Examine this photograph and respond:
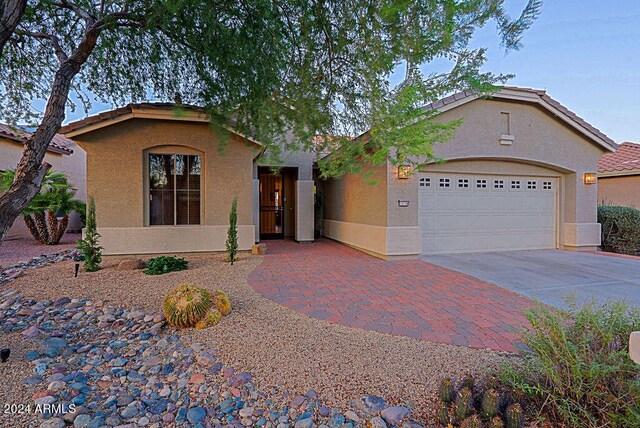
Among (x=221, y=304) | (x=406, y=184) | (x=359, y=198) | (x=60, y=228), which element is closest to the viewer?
(x=221, y=304)

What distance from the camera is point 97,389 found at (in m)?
2.99

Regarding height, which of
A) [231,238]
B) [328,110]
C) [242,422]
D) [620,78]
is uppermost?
[620,78]

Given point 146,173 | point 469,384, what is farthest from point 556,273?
point 146,173

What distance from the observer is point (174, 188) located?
9.09 m

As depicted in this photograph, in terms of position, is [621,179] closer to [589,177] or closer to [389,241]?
[589,177]

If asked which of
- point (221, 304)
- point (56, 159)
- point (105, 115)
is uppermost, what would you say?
point (105, 115)

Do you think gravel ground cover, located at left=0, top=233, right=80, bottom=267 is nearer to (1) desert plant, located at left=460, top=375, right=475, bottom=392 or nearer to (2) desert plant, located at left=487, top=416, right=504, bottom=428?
(1) desert plant, located at left=460, top=375, right=475, bottom=392

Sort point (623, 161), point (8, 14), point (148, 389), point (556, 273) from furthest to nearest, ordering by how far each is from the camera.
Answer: point (623, 161), point (556, 273), point (8, 14), point (148, 389)

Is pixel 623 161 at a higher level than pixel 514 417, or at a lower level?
higher

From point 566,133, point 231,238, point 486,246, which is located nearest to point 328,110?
point 231,238

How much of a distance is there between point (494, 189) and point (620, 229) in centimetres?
476

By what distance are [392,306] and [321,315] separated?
116 centimetres

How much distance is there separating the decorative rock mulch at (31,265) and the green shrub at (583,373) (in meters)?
8.34

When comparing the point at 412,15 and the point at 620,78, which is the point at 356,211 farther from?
the point at 620,78
